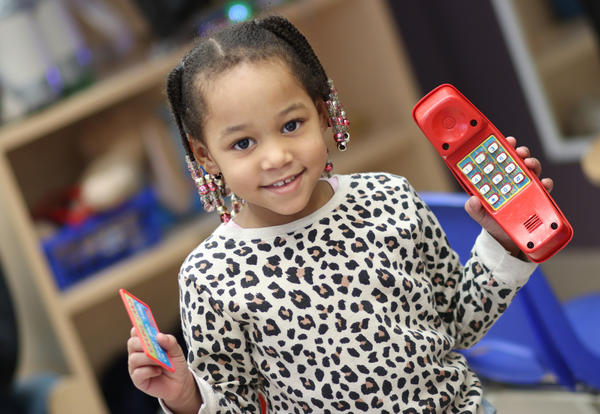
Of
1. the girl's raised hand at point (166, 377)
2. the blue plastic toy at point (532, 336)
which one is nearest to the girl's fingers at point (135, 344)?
the girl's raised hand at point (166, 377)

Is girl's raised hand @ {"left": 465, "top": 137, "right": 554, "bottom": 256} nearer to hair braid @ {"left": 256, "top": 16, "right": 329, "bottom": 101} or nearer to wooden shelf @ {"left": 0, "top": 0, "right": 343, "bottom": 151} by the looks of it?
hair braid @ {"left": 256, "top": 16, "right": 329, "bottom": 101}

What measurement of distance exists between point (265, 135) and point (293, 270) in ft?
0.48

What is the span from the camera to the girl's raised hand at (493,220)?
2.63ft

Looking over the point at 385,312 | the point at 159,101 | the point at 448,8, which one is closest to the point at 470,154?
the point at 385,312

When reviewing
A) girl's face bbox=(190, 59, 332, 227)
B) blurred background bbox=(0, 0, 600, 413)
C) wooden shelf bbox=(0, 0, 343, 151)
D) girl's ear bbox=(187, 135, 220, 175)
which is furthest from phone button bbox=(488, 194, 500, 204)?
wooden shelf bbox=(0, 0, 343, 151)

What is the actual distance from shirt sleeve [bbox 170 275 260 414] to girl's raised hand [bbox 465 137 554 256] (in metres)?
0.27

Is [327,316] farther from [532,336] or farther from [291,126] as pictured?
[532,336]

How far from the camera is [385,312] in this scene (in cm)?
79

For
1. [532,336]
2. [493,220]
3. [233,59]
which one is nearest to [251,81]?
[233,59]

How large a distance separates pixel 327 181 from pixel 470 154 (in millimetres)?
165

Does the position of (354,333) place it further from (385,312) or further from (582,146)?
(582,146)

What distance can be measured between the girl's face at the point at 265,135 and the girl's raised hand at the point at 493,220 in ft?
0.55

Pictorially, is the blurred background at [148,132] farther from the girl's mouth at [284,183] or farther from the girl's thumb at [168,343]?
the girl's thumb at [168,343]

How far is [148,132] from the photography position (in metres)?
1.96
